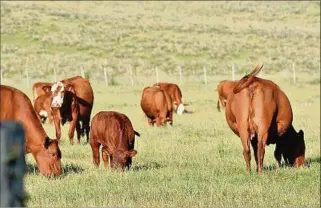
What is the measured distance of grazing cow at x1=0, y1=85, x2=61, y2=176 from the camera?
1006 cm

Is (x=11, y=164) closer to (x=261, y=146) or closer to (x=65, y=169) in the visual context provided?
(x=261, y=146)

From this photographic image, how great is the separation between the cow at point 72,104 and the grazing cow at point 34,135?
5.96 metres

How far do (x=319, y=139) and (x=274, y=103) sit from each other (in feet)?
17.8

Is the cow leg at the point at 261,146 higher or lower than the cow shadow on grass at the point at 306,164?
higher

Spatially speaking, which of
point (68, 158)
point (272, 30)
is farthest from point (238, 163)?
point (272, 30)

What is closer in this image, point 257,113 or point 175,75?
point 257,113

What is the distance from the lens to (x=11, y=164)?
333 cm

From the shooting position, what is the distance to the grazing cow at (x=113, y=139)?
11414mm

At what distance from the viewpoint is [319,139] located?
1656 cm

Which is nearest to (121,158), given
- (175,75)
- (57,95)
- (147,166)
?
(147,166)

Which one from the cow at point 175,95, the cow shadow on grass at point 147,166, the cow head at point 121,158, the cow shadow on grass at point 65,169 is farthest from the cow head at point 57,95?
the cow at point 175,95

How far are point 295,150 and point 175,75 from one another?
3976 centimetres

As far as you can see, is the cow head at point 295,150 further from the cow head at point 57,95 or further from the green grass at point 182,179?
the cow head at point 57,95

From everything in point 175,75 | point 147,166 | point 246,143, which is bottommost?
point 175,75
